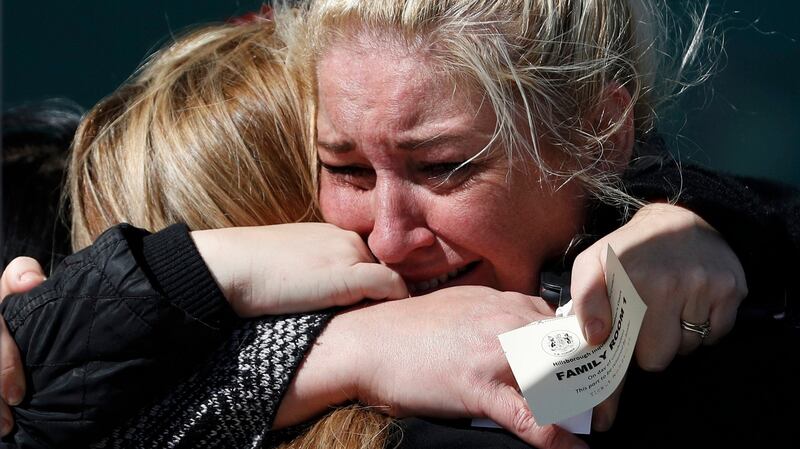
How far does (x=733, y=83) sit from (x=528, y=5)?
1183 millimetres

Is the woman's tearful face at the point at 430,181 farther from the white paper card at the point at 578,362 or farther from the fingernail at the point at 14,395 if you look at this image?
the fingernail at the point at 14,395

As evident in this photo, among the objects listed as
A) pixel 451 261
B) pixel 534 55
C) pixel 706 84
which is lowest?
pixel 706 84

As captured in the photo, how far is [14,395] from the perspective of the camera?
1.42m

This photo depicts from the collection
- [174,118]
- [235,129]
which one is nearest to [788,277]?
[235,129]

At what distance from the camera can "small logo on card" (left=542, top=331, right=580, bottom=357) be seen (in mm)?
1293

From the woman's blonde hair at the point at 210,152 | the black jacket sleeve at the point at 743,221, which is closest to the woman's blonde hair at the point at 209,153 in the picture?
the woman's blonde hair at the point at 210,152

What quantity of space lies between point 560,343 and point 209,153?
2.54 feet

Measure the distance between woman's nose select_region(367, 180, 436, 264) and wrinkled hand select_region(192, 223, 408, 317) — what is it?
1.3 inches

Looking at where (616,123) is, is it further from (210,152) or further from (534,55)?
(210,152)

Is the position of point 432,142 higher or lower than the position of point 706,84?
higher

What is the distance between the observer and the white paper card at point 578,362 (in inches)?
48.9

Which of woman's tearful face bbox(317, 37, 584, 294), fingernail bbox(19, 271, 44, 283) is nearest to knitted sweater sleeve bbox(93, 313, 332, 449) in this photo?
woman's tearful face bbox(317, 37, 584, 294)

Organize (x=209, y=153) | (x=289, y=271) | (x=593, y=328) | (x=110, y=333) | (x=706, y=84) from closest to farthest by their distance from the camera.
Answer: (x=593, y=328)
(x=110, y=333)
(x=289, y=271)
(x=209, y=153)
(x=706, y=84)

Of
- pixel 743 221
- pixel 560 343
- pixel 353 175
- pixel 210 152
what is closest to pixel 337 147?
pixel 353 175
